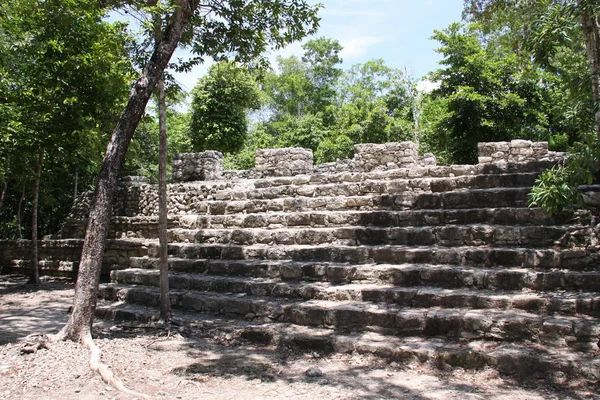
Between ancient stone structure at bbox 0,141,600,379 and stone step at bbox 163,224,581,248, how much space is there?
0.02m

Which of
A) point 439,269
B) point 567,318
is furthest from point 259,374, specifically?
point 567,318

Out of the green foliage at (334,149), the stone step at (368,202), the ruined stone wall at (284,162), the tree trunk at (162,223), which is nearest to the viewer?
the tree trunk at (162,223)

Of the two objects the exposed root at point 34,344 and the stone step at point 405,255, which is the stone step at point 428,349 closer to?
the stone step at point 405,255

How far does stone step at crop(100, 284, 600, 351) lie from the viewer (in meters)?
3.73

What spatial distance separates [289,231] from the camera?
666 cm

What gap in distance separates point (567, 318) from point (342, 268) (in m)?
2.34

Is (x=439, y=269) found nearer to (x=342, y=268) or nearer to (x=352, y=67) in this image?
(x=342, y=268)

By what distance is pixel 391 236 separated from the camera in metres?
5.89

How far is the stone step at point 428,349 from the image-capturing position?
3.42 meters

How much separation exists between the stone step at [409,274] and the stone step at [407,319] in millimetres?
444

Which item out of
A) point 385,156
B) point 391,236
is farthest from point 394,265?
point 385,156

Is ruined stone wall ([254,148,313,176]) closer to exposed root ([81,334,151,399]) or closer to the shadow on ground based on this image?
the shadow on ground

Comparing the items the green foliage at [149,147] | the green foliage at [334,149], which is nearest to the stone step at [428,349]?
the green foliage at [149,147]

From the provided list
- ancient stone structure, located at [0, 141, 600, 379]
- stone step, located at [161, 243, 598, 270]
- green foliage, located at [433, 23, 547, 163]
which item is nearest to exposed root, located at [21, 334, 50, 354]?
ancient stone structure, located at [0, 141, 600, 379]
